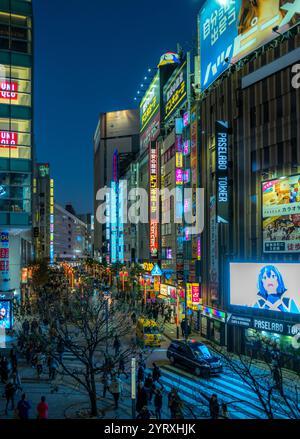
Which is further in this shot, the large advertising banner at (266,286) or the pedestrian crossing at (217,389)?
the large advertising banner at (266,286)

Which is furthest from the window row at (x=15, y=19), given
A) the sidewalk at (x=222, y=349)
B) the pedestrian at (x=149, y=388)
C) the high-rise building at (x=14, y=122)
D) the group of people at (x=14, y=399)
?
the pedestrian at (x=149, y=388)

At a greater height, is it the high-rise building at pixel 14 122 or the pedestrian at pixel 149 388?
the high-rise building at pixel 14 122

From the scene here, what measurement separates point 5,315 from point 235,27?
82.5 feet

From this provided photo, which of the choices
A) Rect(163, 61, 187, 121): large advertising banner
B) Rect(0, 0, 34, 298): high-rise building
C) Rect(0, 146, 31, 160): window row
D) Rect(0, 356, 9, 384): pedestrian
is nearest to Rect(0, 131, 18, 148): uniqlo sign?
Rect(0, 0, 34, 298): high-rise building

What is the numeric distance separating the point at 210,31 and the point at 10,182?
76.3 feet

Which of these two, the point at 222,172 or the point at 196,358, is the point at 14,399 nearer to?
the point at 196,358

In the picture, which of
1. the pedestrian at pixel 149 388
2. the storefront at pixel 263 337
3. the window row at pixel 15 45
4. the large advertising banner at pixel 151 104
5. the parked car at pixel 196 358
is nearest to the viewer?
the pedestrian at pixel 149 388

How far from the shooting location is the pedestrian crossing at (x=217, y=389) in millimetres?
19141

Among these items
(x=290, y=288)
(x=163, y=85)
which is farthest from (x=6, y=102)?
(x=290, y=288)

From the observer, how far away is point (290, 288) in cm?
2611

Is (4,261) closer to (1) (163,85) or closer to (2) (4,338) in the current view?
(2) (4,338)

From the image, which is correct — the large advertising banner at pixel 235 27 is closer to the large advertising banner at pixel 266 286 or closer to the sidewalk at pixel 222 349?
the large advertising banner at pixel 266 286

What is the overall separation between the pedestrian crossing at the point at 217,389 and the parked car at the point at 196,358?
39cm

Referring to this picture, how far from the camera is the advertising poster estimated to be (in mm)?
31188
